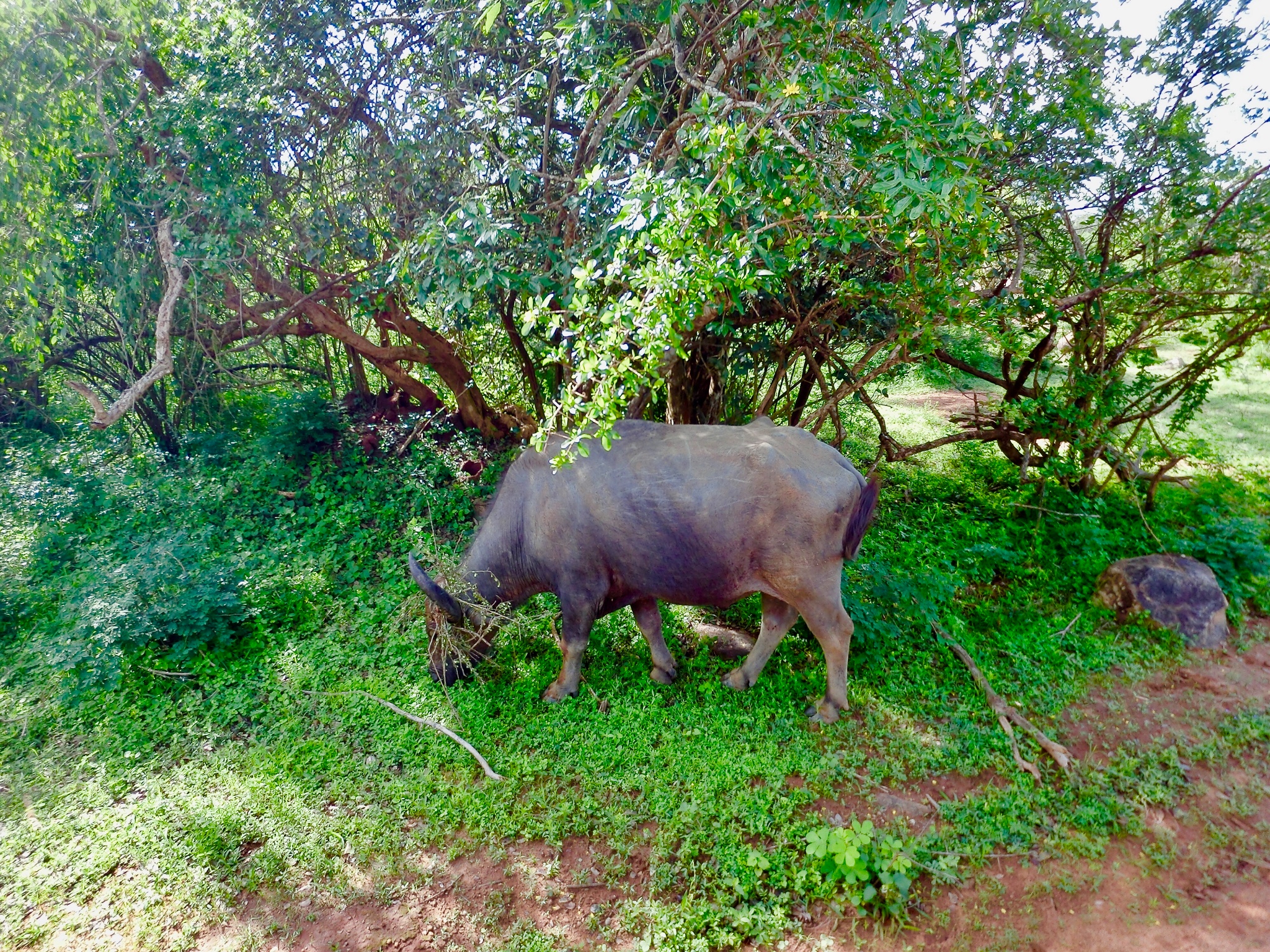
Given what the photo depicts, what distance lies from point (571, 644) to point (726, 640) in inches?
53.3

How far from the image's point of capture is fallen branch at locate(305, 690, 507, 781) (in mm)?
4324

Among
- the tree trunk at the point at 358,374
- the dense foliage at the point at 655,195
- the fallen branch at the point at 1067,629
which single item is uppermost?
the dense foliage at the point at 655,195

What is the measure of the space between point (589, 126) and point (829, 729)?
4894 mm

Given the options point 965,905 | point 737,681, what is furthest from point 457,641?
A: point 965,905

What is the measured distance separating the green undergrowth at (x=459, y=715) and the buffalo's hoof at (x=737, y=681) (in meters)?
0.13

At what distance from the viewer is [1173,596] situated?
18.3ft

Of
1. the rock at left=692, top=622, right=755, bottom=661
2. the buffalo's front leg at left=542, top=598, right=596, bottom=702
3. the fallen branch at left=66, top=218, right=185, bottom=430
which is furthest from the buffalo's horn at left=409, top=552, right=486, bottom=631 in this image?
the fallen branch at left=66, top=218, right=185, bottom=430

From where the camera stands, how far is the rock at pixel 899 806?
401cm

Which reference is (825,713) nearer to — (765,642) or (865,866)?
(765,642)

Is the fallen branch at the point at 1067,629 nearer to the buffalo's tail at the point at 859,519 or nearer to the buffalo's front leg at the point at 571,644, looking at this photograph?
the buffalo's tail at the point at 859,519

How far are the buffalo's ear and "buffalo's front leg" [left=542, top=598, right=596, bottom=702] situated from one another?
0.73m

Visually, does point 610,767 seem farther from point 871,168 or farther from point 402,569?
point 871,168

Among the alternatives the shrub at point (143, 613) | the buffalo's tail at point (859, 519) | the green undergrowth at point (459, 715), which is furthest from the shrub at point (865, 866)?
the shrub at point (143, 613)

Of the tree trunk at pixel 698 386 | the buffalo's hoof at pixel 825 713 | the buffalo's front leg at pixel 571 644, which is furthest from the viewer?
the tree trunk at pixel 698 386
